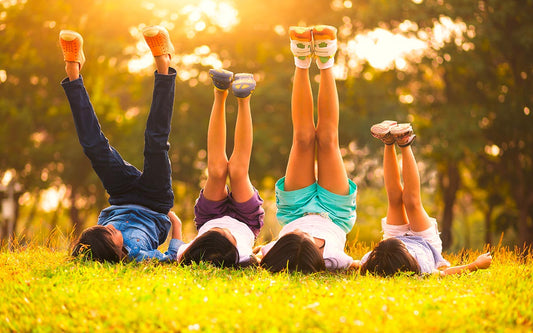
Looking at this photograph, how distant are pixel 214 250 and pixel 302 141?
1377 millimetres

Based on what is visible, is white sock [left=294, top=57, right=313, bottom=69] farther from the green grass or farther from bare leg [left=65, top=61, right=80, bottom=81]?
bare leg [left=65, top=61, right=80, bottom=81]

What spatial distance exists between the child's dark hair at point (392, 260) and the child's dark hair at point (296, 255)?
0.59 metres

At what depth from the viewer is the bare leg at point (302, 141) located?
530 centimetres

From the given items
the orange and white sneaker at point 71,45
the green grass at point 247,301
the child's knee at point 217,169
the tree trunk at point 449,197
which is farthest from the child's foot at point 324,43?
the tree trunk at point 449,197

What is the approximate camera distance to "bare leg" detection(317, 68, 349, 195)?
5277 millimetres

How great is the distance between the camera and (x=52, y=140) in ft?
62.7

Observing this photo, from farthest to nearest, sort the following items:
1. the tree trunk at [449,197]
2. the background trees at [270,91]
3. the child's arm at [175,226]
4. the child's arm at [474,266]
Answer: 1. the tree trunk at [449,197]
2. the background trees at [270,91]
3. the child's arm at [175,226]
4. the child's arm at [474,266]

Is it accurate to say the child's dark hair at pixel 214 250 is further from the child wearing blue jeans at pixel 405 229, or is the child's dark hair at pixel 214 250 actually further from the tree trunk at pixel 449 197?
→ the tree trunk at pixel 449 197

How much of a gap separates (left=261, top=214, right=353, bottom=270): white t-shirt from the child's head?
1399mm

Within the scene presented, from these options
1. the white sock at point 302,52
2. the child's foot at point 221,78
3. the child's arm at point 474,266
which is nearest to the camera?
the white sock at point 302,52

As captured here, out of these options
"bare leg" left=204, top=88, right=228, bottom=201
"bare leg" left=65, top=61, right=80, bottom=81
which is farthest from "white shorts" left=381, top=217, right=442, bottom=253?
"bare leg" left=65, top=61, right=80, bottom=81

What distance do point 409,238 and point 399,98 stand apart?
1273 centimetres

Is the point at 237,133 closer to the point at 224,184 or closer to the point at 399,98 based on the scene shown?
the point at 224,184

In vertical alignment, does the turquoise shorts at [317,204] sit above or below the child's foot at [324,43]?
below
